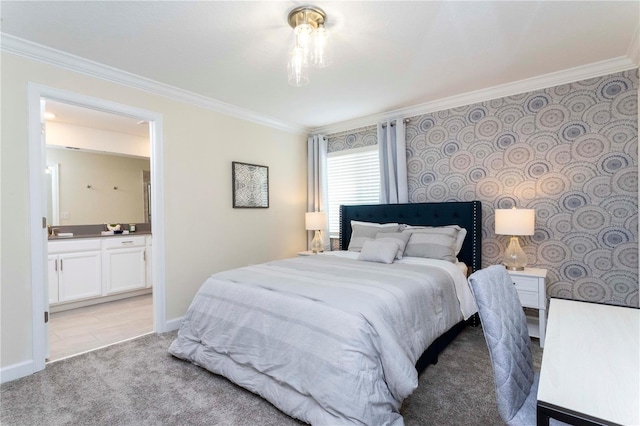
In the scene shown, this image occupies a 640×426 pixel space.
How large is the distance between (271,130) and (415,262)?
8.66ft

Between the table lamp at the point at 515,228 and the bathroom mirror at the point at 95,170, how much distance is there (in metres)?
4.44

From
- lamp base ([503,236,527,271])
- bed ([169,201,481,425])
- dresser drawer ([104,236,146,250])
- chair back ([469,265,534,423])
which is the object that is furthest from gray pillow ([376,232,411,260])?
dresser drawer ([104,236,146,250])

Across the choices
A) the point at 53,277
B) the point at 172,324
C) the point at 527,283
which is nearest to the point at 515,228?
the point at 527,283

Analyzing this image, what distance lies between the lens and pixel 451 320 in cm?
247

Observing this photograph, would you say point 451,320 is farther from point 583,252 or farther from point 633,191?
point 633,191

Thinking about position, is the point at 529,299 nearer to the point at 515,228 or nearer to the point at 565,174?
the point at 515,228

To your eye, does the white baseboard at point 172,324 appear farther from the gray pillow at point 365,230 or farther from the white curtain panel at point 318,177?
the white curtain panel at point 318,177

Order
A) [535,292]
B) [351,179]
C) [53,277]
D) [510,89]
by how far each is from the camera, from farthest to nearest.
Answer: [351,179], [53,277], [510,89], [535,292]

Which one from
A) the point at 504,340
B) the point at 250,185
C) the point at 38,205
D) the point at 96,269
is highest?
the point at 250,185

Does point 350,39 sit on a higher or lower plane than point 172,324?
higher

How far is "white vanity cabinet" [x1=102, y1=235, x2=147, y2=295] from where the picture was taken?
Result: 426 cm

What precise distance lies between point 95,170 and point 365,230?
4.22m

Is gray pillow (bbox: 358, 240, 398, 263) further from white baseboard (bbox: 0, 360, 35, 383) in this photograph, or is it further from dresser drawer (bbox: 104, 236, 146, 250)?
dresser drawer (bbox: 104, 236, 146, 250)

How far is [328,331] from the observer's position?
1734 millimetres
